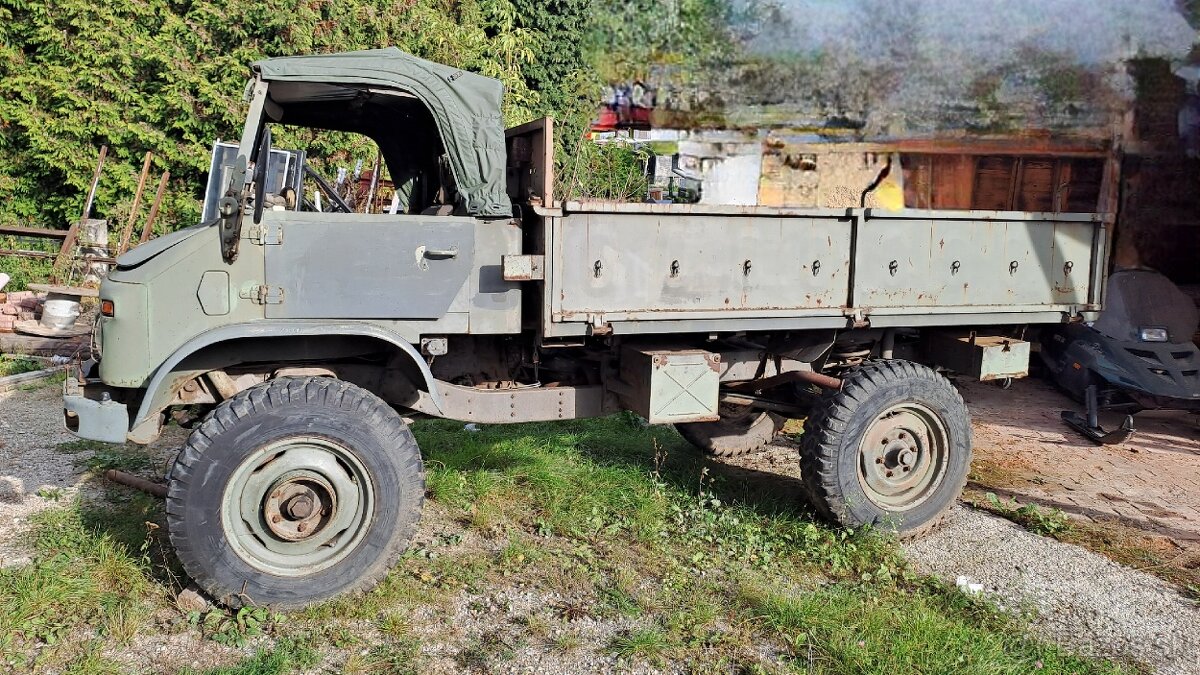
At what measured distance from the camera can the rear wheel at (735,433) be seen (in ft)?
18.9

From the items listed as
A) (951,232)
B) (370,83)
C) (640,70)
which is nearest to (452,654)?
(370,83)

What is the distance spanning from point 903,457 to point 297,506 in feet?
10.6

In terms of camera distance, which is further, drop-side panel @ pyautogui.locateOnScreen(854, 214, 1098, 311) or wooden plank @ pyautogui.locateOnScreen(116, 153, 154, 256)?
wooden plank @ pyautogui.locateOnScreen(116, 153, 154, 256)

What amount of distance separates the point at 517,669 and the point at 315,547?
115cm

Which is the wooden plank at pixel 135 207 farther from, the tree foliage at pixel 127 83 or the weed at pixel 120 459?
the weed at pixel 120 459

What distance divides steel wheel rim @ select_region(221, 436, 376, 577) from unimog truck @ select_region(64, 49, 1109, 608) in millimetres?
10

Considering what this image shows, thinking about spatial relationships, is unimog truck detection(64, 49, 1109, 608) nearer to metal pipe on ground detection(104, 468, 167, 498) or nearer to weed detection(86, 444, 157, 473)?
metal pipe on ground detection(104, 468, 167, 498)

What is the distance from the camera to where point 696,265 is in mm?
4352

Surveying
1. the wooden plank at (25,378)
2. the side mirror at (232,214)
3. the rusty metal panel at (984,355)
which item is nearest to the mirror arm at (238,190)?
the side mirror at (232,214)

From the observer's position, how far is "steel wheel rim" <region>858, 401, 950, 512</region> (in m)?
4.82

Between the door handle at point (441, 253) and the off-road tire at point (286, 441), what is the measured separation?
28.2 inches

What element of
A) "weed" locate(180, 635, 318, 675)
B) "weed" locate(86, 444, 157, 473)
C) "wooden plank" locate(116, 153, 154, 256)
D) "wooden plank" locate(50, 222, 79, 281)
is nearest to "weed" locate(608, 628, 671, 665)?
"weed" locate(180, 635, 318, 675)

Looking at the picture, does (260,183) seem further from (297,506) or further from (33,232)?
(33,232)

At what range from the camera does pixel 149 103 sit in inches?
479
